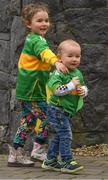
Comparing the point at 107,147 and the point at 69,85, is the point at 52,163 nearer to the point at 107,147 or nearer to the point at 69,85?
the point at 69,85

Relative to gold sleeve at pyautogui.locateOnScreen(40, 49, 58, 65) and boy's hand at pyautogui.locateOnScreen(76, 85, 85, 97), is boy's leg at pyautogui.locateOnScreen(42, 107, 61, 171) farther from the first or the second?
gold sleeve at pyautogui.locateOnScreen(40, 49, 58, 65)

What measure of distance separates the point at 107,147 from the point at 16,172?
5.03 ft

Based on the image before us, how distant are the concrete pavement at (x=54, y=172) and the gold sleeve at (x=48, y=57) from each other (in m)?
0.97

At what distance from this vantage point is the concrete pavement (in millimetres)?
4645

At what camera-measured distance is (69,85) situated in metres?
4.78

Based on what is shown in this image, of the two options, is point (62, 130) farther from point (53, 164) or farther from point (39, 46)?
point (39, 46)

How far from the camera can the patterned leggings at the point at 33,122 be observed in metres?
5.34

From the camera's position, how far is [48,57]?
4914 mm

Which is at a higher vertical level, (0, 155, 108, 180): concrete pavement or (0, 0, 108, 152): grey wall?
(0, 0, 108, 152): grey wall

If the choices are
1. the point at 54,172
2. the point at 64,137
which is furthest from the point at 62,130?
the point at 54,172

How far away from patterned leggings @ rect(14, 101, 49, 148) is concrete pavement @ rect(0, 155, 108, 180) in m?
0.28

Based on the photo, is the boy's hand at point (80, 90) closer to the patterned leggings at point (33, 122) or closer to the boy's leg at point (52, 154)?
the boy's leg at point (52, 154)

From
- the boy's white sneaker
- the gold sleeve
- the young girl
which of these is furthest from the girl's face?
the boy's white sneaker

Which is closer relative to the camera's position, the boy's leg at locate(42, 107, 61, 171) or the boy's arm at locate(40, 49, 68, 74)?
the boy's arm at locate(40, 49, 68, 74)
